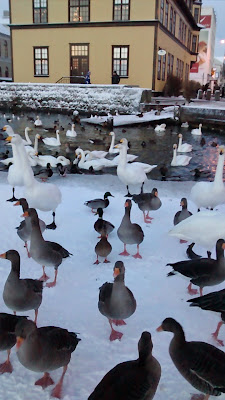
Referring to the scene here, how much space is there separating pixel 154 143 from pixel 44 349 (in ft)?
49.8

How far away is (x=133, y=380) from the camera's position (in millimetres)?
2717

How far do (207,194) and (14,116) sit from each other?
22400 millimetres

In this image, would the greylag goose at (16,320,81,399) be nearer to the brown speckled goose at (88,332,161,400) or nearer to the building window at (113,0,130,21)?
the brown speckled goose at (88,332,161,400)

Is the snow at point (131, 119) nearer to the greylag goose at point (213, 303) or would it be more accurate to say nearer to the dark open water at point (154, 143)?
the dark open water at point (154, 143)

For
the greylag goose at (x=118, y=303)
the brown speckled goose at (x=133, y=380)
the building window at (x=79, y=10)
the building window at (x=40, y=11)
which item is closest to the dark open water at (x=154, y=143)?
the greylag goose at (x=118, y=303)

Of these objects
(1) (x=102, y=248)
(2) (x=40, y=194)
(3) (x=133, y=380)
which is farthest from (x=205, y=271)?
(2) (x=40, y=194)

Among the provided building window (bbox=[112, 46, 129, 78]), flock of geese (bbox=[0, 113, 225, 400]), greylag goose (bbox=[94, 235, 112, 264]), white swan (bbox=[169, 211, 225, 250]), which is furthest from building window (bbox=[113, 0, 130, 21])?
greylag goose (bbox=[94, 235, 112, 264])

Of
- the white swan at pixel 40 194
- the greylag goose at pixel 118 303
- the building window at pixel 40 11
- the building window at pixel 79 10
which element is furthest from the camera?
the building window at pixel 40 11

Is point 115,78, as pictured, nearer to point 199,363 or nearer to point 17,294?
point 17,294

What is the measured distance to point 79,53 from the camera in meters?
34.6

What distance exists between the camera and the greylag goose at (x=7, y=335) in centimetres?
322

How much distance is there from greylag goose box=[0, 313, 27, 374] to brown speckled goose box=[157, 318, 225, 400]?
4.17ft

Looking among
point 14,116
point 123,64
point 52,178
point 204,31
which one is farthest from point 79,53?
point 204,31

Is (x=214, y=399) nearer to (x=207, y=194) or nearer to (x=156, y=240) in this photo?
(x=156, y=240)
